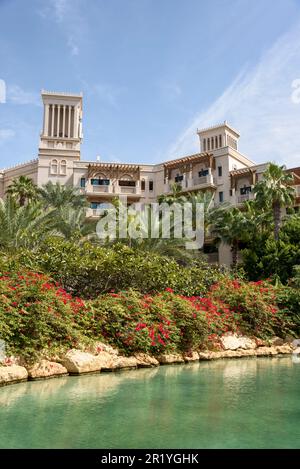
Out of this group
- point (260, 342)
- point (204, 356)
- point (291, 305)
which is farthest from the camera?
point (291, 305)

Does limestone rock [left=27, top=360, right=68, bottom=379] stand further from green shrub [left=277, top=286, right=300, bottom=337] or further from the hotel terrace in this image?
the hotel terrace

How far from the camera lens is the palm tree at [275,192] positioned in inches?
1127

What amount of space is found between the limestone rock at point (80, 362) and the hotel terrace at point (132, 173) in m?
25.0

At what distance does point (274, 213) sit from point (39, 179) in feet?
74.4

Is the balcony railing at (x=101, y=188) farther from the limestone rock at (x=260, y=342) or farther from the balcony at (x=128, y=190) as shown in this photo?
the limestone rock at (x=260, y=342)

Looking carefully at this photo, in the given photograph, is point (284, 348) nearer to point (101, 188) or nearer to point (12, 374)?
point (12, 374)

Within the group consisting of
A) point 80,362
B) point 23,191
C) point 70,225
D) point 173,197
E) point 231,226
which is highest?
point 23,191

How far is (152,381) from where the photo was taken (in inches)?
401

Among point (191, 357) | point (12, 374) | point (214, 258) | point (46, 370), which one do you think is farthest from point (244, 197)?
point (12, 374)

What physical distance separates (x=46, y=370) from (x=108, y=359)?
199 centimetres

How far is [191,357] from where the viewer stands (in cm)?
1399

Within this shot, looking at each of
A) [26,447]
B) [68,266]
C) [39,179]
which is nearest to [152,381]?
[26,447]

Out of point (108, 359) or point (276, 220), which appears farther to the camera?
point (276, 220)

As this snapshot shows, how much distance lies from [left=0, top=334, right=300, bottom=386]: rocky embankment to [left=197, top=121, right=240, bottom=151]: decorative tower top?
37.0 meters
